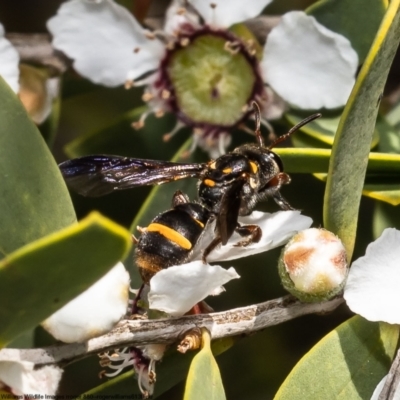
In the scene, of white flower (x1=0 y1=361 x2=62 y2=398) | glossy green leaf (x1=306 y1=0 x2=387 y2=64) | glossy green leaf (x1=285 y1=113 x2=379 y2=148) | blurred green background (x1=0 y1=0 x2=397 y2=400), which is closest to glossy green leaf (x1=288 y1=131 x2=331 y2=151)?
glossy green leaf (x1=285 y1=113 x2=379 y2=148)

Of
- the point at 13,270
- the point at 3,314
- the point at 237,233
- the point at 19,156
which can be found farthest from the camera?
the point at 237,233

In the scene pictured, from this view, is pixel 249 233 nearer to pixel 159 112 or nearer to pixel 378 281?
pixel 378 281

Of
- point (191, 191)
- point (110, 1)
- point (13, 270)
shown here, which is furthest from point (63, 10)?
point (13, 270)

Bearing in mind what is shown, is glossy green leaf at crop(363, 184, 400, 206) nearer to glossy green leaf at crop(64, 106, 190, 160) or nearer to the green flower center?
the green flower center

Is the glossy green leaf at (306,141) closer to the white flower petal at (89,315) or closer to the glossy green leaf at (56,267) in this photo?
the white flower petal at (89,315)

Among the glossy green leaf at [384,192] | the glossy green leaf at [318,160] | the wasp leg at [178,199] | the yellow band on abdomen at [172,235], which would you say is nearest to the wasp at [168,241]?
the yellow band on abdomen at [172,235]

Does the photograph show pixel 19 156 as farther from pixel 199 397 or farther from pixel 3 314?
pixel 199 397
